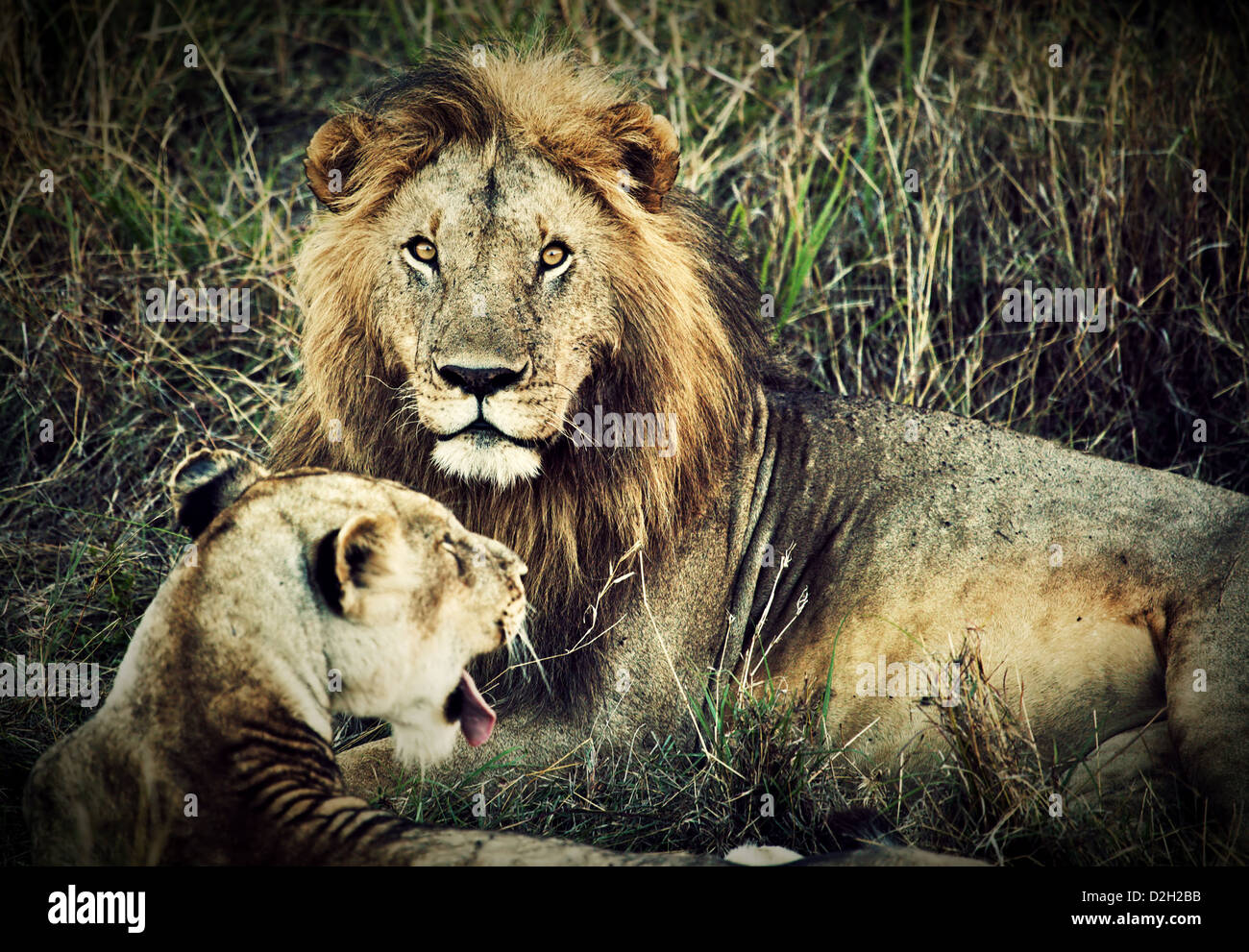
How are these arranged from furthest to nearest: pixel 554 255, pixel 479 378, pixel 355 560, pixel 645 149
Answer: pixel 645 149 < pixel 554 255 < pixel 479 378 < pixel 355 560

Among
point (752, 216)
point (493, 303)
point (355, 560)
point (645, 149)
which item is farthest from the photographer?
point (752, 216)

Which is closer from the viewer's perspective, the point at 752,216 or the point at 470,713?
the point at 470,713

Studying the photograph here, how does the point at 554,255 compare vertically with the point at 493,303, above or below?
above

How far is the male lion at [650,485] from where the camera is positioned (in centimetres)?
345

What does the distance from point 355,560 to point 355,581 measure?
5 cm

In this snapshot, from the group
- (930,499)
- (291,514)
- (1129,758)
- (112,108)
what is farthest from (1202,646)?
(112,108)

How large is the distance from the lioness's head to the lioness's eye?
828 millimetres

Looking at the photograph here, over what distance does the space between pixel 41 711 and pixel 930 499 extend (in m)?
2.82

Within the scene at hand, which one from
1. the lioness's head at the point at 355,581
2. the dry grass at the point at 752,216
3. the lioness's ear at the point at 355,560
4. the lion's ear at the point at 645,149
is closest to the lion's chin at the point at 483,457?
the lioness's head at the point at 355,581

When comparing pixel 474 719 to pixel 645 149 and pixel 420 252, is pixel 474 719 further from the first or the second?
pixel 645 149

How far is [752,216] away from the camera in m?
5.96

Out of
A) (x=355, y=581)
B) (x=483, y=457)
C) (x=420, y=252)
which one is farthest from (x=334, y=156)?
(x=355, y=581)

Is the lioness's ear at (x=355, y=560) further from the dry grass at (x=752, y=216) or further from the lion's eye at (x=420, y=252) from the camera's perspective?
the dry grass at (x=752, y=216)

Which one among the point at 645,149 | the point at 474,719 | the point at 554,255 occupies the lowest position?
the point at 474,719
